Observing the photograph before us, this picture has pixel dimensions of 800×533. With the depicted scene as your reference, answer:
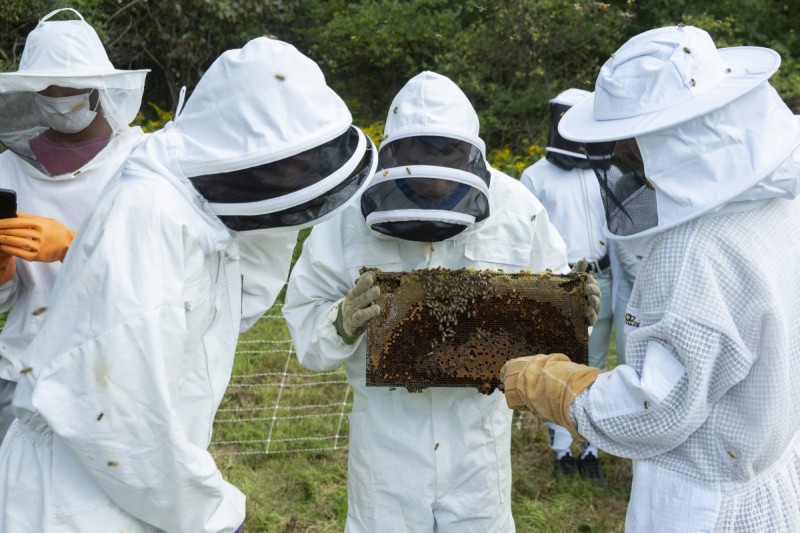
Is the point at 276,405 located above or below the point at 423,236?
below

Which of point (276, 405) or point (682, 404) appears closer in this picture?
point (682, 404)

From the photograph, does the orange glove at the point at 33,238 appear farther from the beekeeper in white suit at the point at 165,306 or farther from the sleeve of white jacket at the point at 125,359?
the sleeve of white jacket at the point at 125,359

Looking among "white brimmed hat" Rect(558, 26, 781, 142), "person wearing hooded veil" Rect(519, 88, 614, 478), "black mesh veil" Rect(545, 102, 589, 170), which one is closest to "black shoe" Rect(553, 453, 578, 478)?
"person wearing hooded veil" Rect(519, 88, 614, 478)

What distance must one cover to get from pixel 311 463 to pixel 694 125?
366cm

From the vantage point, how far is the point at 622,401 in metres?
2.07

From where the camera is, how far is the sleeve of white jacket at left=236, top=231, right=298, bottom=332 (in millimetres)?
2504

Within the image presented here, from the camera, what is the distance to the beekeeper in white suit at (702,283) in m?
1.93

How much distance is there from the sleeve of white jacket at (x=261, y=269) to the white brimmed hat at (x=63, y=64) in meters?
1.21

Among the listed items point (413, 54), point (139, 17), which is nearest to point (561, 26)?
point (413, 54)

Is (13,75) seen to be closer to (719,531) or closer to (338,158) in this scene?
(338,158)

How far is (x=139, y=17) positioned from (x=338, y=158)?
941 centimetres

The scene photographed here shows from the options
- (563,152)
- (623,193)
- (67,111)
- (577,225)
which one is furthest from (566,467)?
(67,111)

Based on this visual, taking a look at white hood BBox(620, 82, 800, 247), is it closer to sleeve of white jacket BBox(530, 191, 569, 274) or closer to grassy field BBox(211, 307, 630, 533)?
sleeve of white jacket BBox(530, 191, 569, 274)

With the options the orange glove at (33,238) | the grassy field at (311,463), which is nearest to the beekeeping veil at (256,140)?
the orange glove at (33,238)
